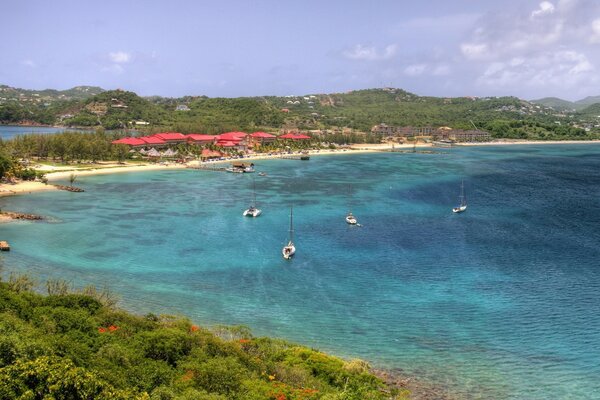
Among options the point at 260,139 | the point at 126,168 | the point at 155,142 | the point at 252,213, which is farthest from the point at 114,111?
the point at 252,213

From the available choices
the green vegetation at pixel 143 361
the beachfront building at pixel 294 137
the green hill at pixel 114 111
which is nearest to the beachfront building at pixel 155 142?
the beachfront building at pixel 294 137

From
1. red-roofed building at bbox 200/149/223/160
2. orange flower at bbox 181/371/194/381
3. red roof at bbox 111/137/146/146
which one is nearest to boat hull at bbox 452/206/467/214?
orange flower at bbox 181/371/194/381

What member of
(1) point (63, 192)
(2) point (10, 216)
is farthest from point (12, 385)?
(1) point (63, 192)

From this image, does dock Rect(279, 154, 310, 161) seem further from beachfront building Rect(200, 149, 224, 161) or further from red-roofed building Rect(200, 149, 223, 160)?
red-roofed building Rect(200, 149, 223, 160)

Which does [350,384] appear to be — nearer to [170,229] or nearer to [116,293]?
[116,293]

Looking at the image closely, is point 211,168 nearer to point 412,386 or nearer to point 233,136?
point 233,136

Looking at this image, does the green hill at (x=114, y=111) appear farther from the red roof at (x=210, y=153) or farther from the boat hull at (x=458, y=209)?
the boat hull at (x=458, y=209)

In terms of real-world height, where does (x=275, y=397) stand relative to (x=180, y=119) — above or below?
below
